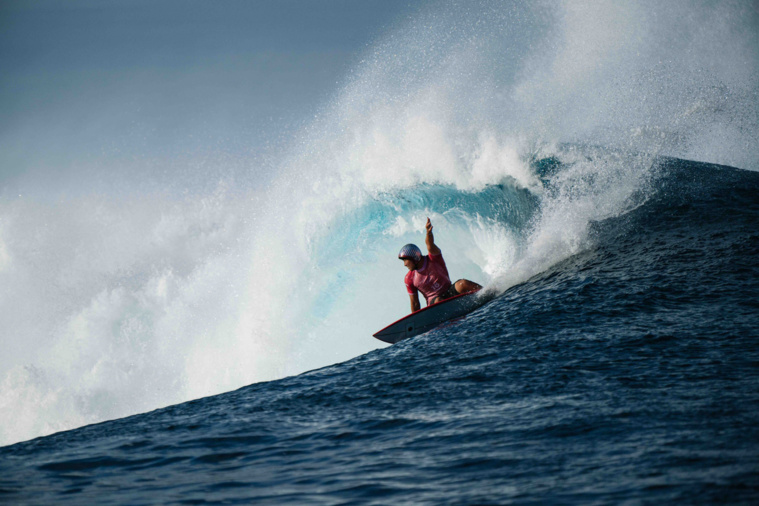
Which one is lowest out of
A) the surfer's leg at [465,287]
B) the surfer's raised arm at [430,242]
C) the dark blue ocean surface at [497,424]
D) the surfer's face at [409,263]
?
the dark blue ocean surface at [497,424]

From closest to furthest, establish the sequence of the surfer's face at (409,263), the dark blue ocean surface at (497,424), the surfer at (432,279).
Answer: the dark blue ocean surface at (497,424), the surfer's face at (409,263), the surfer at (432,279)

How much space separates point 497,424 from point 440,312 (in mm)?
4954

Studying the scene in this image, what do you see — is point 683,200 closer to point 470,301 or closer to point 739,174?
point 739,174

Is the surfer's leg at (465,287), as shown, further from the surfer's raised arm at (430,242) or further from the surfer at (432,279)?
the surfer's raised arm at (430,242)

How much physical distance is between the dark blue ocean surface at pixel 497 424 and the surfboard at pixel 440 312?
1.50 m

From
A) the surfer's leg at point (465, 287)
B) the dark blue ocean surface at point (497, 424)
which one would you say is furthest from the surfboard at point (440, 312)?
the dark blue ocean surface at point (497, 424)

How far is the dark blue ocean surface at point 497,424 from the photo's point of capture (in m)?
2.76

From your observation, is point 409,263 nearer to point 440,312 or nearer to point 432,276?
point 432,276

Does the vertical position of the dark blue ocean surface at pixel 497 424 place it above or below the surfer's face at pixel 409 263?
below

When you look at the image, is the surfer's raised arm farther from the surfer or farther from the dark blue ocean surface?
the dark blue ocean surface

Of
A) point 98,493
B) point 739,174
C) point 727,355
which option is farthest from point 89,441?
point 739,174

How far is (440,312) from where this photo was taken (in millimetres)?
8617

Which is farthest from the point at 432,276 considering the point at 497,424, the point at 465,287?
the point at 497,424

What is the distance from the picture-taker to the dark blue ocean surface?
9.07ft
